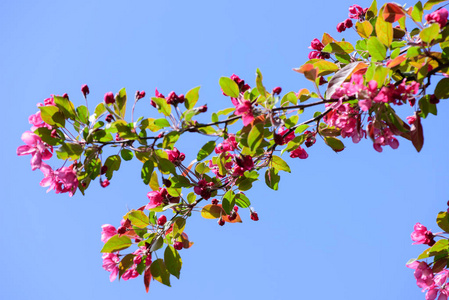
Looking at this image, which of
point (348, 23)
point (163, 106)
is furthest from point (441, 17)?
point (163, 106)

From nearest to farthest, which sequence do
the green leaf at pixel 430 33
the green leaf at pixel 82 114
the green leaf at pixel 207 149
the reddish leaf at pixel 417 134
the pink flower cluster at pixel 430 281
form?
the green leaf at pixel 430 33
the reddish leaf at pixel 417 134
the green leaf at pixel 82 114
the green leaf at pixel 207 149
the pink flower cluster at pixel 430 281

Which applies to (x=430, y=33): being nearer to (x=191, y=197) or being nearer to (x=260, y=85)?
(x=260, y=85)

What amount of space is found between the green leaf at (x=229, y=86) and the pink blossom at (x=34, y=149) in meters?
0.96

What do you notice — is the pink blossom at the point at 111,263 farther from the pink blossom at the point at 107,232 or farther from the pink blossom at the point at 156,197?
the pink blossom at the point at 156,197

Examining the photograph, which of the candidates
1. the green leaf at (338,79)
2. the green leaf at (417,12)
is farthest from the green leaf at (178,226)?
the green leaf at (417,12)

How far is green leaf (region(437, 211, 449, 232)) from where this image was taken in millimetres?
2459

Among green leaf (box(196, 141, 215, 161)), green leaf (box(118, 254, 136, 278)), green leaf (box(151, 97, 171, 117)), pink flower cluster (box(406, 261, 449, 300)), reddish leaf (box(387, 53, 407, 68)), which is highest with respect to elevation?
green leaf (box(151, 97, 171, 117))

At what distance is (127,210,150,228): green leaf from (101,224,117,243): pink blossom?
22cm

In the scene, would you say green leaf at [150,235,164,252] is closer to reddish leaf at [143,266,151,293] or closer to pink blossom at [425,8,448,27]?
reddish leaf at [143,266,151,293]

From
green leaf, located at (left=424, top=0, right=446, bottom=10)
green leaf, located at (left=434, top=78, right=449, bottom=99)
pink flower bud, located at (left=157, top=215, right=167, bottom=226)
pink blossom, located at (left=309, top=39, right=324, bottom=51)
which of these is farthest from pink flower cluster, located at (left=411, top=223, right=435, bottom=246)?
pink flower bud, located at (left=157, top=215, right=167, bottom=226)

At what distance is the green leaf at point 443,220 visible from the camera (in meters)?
2.46

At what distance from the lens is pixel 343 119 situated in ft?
7.76

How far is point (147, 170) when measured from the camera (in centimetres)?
239

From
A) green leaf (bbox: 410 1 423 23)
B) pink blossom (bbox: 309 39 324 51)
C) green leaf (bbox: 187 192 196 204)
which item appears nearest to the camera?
green leaf (bbox: 410 1 423 23)
